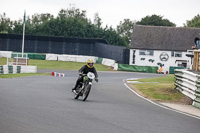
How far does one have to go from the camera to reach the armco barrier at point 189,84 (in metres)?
17.2

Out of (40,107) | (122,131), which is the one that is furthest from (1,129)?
(40,107)

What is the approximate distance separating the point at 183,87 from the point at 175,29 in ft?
183

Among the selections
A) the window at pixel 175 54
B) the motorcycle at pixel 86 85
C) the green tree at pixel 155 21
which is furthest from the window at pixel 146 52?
the motorcycle at pixel 86 85

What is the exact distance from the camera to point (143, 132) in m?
9.68

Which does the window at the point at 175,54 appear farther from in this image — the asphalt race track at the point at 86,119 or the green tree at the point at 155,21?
the asphalt race track at the point at 86,119

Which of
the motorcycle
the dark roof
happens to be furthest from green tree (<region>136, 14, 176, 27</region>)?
the motorcycle

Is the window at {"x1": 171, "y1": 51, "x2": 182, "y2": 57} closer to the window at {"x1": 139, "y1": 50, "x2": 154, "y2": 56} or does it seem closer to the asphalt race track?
the window at {"x1": 139, "y1": 50, "x2": 154, "y2": 56}

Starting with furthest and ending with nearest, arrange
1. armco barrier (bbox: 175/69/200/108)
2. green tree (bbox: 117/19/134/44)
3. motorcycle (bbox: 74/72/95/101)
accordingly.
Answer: green tree (bbox: 117/19/134/44) < armco barrier (bbox: 175/69/200/108) < motorcycle (bbox: 74/72/95/101)

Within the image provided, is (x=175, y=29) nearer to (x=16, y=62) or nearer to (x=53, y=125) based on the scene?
(x=16, y=62)

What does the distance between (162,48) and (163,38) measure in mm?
2323

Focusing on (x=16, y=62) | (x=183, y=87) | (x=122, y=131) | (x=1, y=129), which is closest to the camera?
(x=1, y=129)

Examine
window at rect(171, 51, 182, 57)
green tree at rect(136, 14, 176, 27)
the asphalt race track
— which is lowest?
the asphalt race track

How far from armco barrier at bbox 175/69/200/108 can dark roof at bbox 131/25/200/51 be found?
4967cm

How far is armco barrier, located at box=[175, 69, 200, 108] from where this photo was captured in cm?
1725
